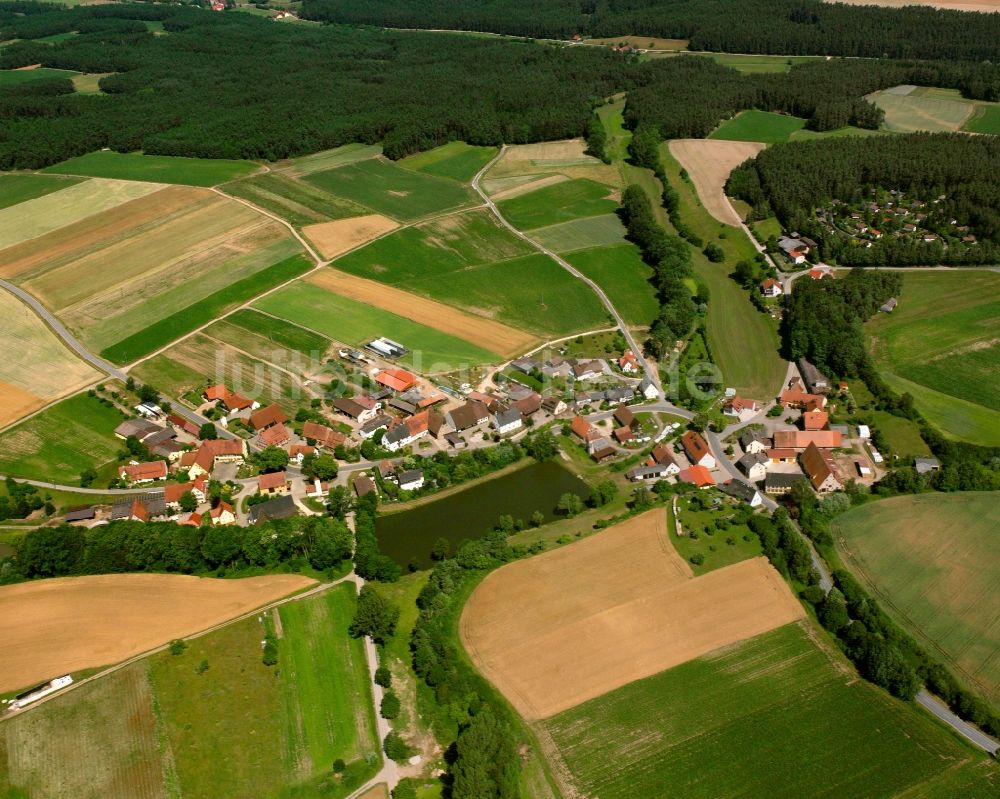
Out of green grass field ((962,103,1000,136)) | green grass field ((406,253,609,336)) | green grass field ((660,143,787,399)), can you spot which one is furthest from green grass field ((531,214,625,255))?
green grass field ((962,103,1000,136))

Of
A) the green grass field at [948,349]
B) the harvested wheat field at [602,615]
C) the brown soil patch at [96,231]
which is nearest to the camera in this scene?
the harvested wheat field at [602,615]

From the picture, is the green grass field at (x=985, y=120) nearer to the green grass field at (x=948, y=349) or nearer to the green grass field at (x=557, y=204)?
the green grass field at (x=948, y=349)

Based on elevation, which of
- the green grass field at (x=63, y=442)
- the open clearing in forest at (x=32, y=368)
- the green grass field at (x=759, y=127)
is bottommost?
the green grass field at (x=63, y=442)

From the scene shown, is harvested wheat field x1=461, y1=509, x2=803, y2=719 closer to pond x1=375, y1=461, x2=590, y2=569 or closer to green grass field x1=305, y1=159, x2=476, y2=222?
pond x1=375, y1=461, x2=590, y2=569

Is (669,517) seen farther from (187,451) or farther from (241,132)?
(241,132)

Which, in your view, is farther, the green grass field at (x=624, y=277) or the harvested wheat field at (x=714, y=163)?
the harvested wheat field at (x=714, y=163)

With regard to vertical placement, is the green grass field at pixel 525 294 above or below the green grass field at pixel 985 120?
below

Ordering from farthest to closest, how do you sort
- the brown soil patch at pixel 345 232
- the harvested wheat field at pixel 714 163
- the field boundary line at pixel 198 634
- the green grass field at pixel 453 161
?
1. the green grass field at pixel 453 161
2. the harvested wheat field at pixel 714 163
3. the brown soil patch at pixel 345 232
4. the field boundary line at pixel 198 634

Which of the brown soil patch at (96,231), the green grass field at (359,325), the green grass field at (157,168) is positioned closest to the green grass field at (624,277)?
the green grass field at (359,325)
